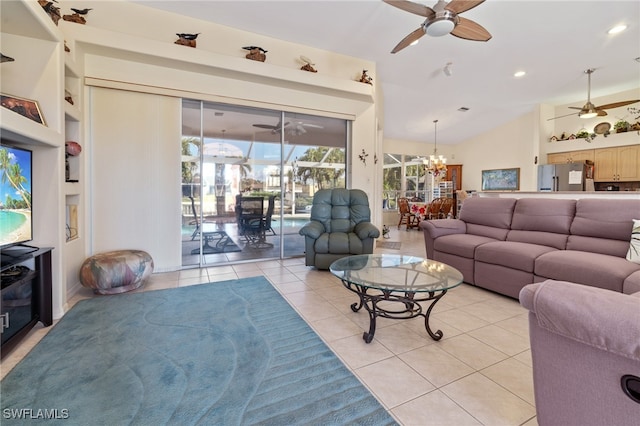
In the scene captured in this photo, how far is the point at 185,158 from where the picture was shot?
3.83 m

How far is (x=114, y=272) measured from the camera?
9.25 ft

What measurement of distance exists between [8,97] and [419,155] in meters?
9.48

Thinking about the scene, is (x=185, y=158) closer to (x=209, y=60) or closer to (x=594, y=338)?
(x=209, y=60)

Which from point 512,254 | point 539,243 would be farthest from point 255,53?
point 539,243

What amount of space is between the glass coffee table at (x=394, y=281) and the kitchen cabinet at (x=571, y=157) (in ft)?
22.6

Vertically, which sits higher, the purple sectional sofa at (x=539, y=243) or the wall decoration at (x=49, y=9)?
the wall decoration at (x=49, y=9)

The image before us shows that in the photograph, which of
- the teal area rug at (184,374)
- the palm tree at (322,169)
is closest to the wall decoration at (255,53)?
the palm tree at (322,169)

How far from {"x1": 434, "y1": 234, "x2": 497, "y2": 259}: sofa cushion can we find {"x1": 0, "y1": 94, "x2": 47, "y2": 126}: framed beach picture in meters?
4.05

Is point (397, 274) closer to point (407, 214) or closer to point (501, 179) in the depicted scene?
point (407, 214)

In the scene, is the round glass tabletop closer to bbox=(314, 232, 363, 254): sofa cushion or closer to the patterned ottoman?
bbox=(314, 232, 363, 254): sofa cushion

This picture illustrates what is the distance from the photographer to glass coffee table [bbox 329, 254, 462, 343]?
6.44 feet

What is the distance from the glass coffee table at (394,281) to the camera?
1.96 metres

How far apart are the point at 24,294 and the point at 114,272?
2.50 ft

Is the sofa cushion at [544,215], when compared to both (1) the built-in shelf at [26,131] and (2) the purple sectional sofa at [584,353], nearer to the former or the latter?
(2) the purple sectional sofa at [584,353]
